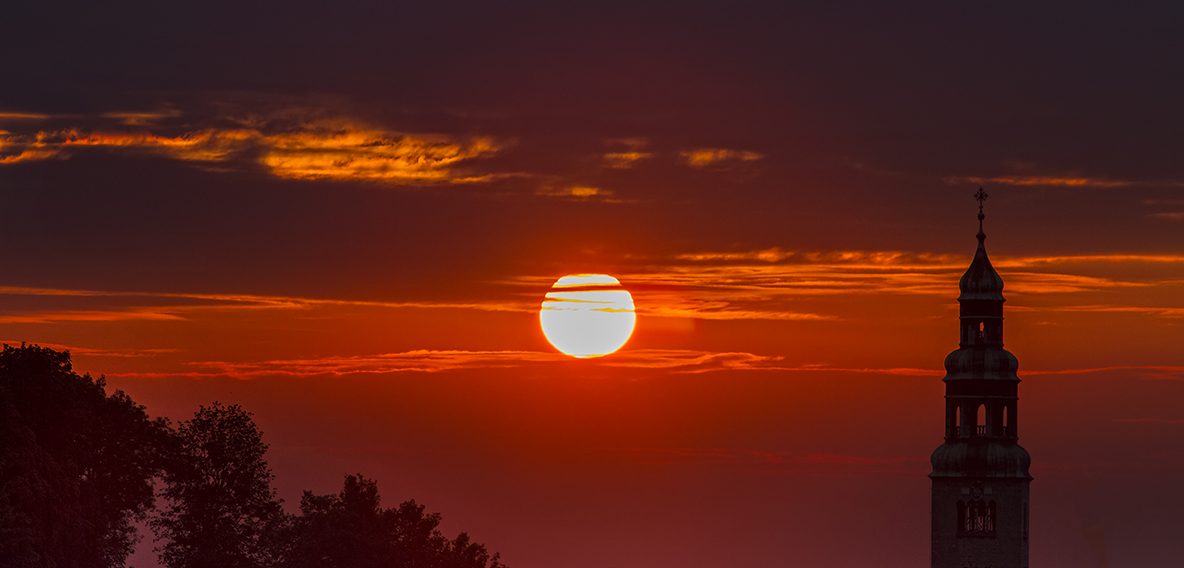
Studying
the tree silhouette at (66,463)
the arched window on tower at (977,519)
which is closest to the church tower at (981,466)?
the arched window on tower at (977,519)

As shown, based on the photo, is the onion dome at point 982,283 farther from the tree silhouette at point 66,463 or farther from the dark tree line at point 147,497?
the tree silhouette at point 66,463

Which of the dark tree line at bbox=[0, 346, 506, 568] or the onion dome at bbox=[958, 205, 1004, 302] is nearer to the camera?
the dark tree line at bbox=[0, 346, 506, 568]

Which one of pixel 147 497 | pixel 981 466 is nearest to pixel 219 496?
pixel 147 497

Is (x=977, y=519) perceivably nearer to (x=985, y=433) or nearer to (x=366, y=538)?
(x=985, y=433)

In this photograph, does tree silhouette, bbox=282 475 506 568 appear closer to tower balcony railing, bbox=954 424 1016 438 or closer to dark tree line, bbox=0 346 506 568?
dark tree line, bbox=0 346 506 568

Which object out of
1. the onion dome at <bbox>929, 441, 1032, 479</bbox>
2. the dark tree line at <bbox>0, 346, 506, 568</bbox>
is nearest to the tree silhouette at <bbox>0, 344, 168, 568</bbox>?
the dark tree line at <bbox>0, 346, 506, 568</bbox>

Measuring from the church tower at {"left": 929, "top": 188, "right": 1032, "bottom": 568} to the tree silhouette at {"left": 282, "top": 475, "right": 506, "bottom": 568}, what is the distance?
116 feet

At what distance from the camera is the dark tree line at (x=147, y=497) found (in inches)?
3989

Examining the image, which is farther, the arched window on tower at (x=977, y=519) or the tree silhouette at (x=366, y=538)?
the arched window on tower at (x=977, y=519)

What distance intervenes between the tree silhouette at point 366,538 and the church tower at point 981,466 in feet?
116

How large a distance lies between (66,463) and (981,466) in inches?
2758

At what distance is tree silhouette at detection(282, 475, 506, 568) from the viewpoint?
125 meters

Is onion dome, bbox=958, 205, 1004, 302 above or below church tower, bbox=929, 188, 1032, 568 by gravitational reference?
above

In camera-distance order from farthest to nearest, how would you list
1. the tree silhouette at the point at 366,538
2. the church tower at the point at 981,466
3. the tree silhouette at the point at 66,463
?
the church tower at the point at 981,466 < the tree silhouette at the point at 366,538 < the tree silhouette at the point at 66,463
